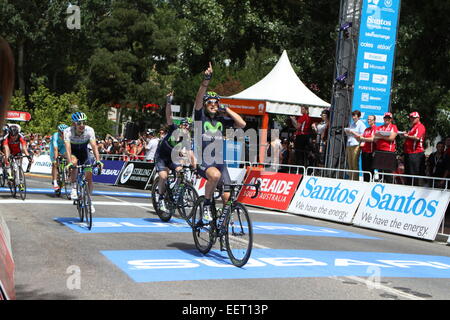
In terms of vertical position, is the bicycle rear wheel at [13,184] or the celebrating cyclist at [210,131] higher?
the celebrating cyclist at [210,131]

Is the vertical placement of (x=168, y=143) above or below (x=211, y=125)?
below

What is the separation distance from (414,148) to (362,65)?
331 centimetres

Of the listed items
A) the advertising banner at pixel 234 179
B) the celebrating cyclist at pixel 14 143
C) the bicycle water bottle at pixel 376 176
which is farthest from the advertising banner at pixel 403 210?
the celebrating cyclist at pixel 14 143

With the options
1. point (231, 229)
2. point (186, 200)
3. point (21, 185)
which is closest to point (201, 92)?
point (231, 229)

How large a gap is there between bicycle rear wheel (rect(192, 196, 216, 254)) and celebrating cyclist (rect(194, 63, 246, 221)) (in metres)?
0.12

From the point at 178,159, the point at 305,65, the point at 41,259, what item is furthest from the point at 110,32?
the point at 41,259

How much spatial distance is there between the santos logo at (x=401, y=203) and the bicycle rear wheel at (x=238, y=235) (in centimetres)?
665

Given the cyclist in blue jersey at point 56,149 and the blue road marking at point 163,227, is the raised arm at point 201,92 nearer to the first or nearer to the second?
the blue road marking at point 163,227

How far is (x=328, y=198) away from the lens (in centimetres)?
1549

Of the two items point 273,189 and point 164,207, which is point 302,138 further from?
point 164,207

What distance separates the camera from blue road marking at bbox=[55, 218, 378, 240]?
10562mm

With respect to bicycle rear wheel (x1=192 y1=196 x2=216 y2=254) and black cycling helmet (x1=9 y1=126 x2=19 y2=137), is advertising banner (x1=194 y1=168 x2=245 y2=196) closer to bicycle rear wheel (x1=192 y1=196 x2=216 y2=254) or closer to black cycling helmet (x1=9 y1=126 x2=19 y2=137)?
black cycling helmet (x1=9 y1=126 x2=19 y2=137)

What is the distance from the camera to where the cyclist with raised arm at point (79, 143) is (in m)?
11.2

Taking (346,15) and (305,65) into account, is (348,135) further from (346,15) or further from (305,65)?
(305,65)
